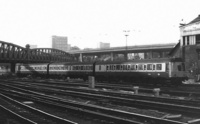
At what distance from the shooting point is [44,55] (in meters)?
106

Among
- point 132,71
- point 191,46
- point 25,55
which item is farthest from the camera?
point 25,55

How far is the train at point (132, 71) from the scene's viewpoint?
2648 cm

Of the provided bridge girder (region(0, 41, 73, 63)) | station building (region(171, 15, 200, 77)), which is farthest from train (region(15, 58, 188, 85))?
bridge girder (region(0, 41, 73, 63))

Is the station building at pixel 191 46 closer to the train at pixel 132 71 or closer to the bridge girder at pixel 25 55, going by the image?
the train at pixel 132 71

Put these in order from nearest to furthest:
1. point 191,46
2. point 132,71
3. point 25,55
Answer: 1. point 132,71
2. point 191,46
3. point 25,55

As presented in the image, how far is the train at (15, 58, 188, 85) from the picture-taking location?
26.5 meters

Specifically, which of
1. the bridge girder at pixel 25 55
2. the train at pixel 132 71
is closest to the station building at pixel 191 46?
the train at pixel 132 71

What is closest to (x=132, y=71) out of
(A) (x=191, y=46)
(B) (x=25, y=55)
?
(A) (x=191, y=46)

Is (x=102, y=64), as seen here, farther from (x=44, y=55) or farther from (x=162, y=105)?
(x=44, y=55)

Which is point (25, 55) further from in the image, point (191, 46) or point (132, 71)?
point (132, 71)

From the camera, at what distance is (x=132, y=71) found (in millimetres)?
30703

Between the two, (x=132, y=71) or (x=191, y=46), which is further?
(x=191, y=46)

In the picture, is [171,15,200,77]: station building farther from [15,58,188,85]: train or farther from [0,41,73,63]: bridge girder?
[0,41,73,63]: bridge girder

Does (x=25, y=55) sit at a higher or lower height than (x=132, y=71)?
higher
